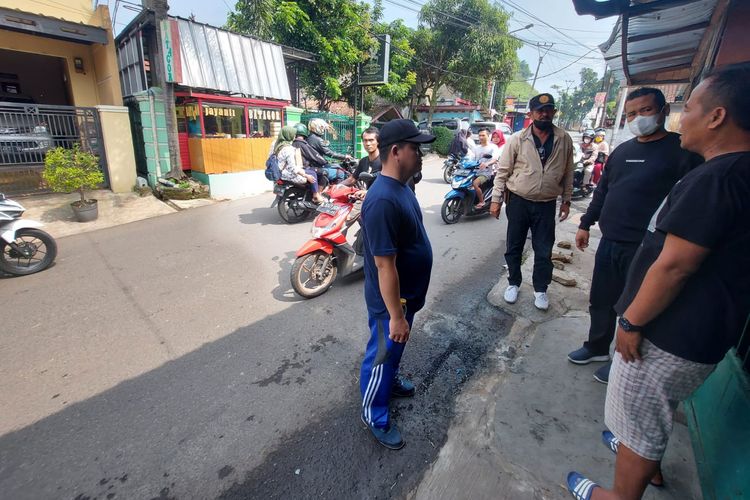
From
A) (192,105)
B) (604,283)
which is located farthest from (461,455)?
(192,105)

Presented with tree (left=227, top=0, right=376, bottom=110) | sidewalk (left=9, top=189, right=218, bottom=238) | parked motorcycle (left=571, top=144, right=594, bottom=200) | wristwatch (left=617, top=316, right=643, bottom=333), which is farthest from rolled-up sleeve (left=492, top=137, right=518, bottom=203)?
tree (left=227, top=0, right=376, bottom=110)

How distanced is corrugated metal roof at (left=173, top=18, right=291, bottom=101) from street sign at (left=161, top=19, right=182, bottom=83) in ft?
0.35

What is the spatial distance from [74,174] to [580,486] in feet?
25.5

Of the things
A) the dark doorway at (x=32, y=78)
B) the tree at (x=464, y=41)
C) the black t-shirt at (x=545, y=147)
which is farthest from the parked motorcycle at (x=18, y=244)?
the tree at (x=464, y=41)

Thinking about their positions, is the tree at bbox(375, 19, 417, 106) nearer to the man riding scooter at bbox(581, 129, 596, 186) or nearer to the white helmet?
the man riding scooter at bbox(581, 129, 596, 186)

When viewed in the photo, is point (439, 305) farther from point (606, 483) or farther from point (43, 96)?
point (43, 96)

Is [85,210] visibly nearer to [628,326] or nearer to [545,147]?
[545,147]

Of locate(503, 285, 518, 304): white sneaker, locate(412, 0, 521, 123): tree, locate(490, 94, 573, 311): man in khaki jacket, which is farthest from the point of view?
locate(412, 0, 521, 123): tree

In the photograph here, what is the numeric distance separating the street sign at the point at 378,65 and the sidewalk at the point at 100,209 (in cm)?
836

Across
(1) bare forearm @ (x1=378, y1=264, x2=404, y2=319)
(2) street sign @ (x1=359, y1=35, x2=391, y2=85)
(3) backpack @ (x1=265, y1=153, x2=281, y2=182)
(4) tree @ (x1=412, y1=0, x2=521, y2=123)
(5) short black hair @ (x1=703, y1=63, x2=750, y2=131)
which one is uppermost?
(4) tree @ (x1=412, y1=0, x2=521, y2=123)

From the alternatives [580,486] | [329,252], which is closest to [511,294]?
[329,252]

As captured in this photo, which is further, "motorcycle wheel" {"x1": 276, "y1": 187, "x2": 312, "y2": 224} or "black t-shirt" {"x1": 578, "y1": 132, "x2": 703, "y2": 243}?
"motorcycle wheel" {"x1": 276, "y1": 187, "x2": 312, "y2": 224}

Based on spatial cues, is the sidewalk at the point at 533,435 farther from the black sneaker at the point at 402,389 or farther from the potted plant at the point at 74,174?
the potted plant at the point at 74,174

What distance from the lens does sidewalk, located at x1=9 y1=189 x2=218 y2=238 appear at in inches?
250
